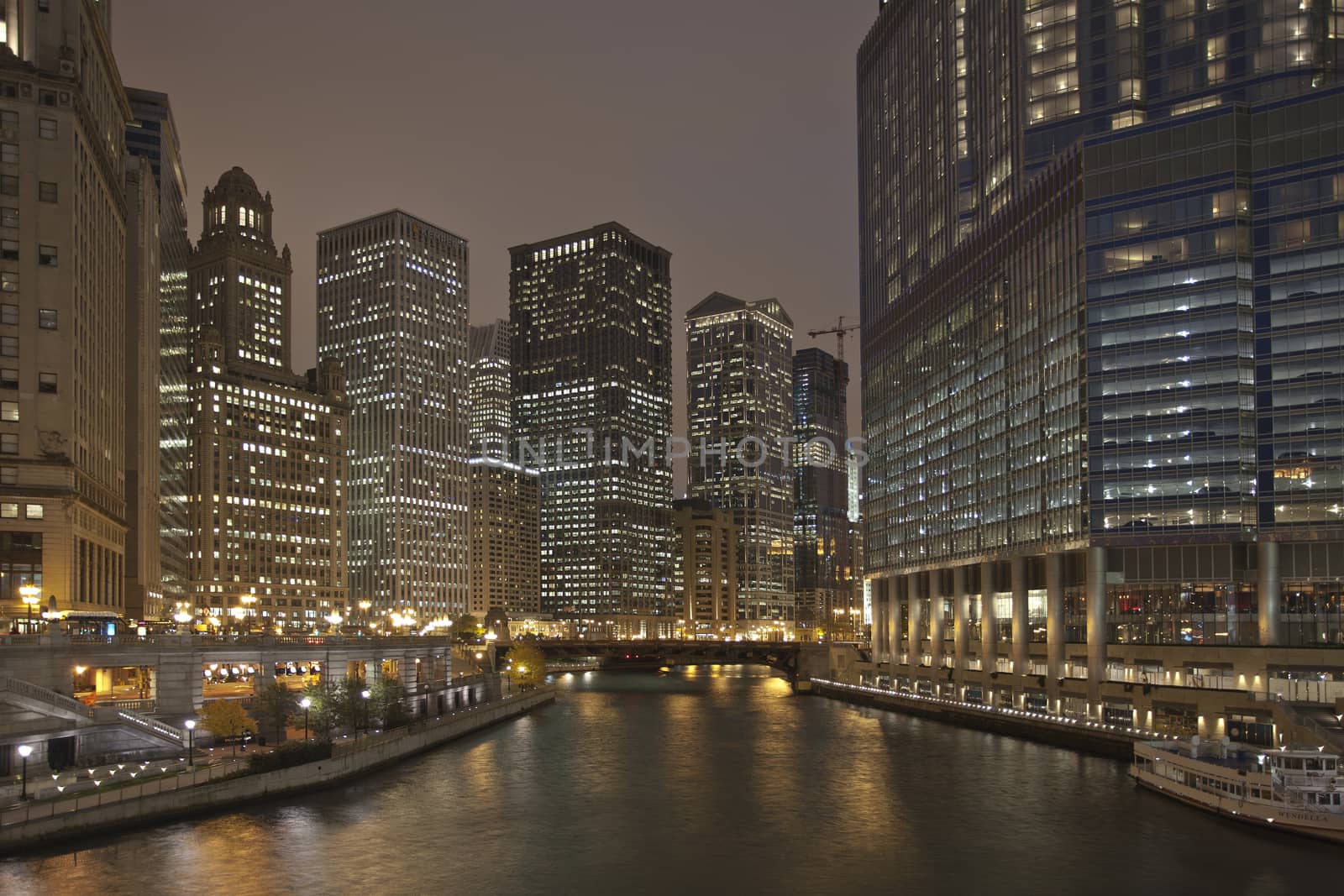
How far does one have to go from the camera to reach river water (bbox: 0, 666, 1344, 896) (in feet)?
186

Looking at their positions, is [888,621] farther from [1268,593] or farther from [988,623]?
[1268,593]

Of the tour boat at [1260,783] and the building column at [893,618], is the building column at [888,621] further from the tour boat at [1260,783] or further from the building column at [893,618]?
the tour boat at [1260,783]

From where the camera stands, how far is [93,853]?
5903 centimetres

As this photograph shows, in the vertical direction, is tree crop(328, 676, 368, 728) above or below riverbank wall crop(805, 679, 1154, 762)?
above

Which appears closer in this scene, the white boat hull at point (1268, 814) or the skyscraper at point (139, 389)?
the white boat hull at point (1268, 814)

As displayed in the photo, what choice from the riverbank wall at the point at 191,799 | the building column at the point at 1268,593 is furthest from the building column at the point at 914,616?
the riverbank wall at the point at 191,799

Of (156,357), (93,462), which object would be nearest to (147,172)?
(156,357)

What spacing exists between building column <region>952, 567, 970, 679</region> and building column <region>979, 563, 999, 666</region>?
15.2 feet

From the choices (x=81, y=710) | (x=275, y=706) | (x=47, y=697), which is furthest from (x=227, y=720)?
(x=47, y=697)

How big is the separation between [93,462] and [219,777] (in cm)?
5316

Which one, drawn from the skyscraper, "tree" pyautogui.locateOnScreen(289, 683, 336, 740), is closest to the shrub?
"tree" pyautogui.locateOnScreen(289, 683, 336, 740)

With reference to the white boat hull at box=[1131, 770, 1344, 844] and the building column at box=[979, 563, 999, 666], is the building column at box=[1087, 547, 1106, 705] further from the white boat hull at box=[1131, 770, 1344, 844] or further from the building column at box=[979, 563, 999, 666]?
the white boat hull at box=[1131, 770, 1344, 844]

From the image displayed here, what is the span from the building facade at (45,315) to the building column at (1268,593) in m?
103

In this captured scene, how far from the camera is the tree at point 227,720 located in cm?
8225
